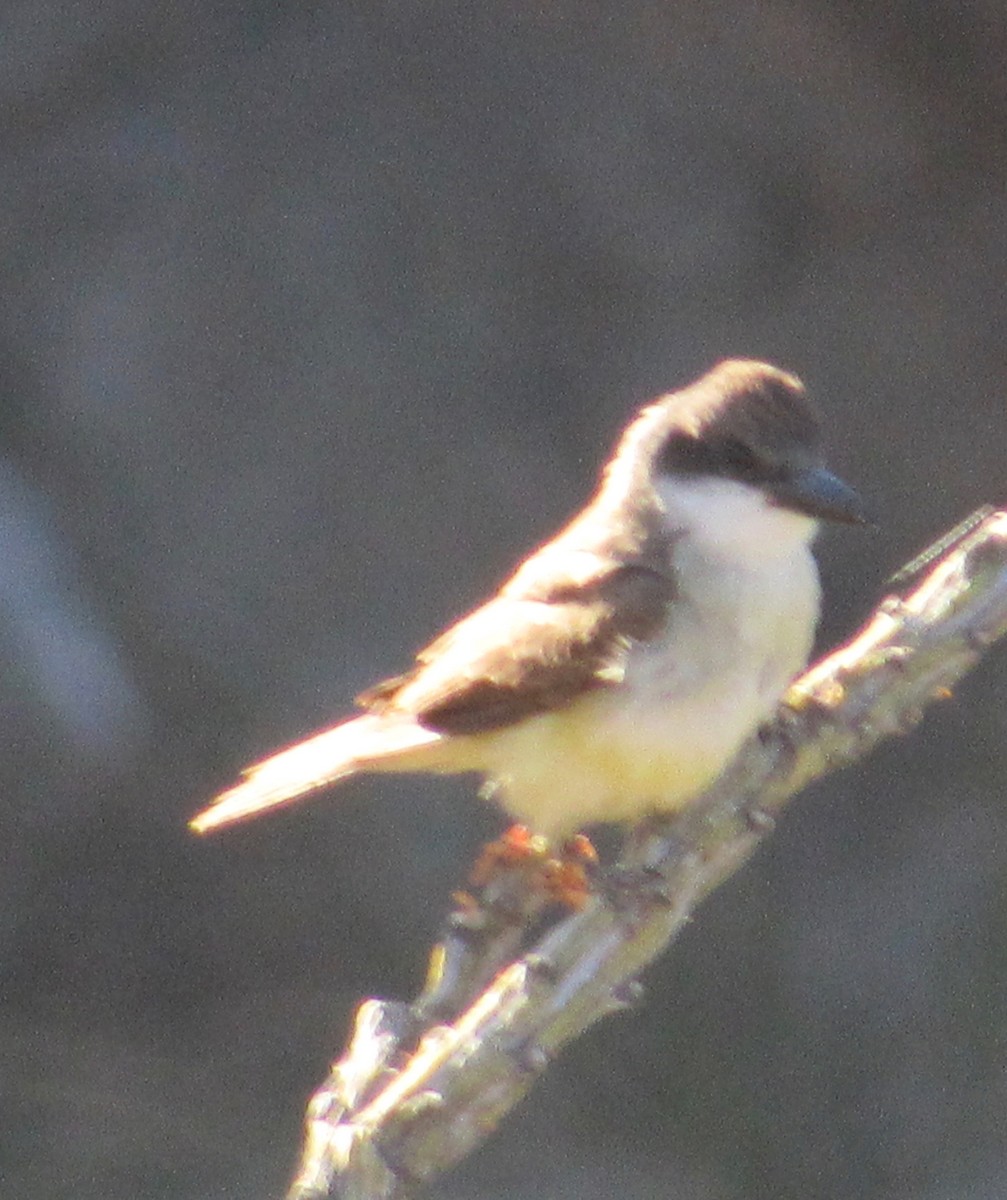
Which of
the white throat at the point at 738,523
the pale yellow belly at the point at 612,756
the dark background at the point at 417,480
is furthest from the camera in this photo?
the dark background at the point at 417,480

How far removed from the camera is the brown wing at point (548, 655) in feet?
9.57

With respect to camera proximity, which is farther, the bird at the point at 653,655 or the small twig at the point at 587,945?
the bird at the point at 653,655

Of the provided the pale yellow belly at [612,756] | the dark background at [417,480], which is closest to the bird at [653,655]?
the pale yellow belly at [612,756]

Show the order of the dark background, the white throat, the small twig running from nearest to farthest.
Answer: the small twig < the white throat < the dark background

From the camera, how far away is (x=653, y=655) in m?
2.92

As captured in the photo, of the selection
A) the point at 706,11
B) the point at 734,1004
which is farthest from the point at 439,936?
the point at 706,11

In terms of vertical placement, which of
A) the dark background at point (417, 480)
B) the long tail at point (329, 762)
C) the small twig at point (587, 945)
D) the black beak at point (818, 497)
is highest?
the dark background at point (417, 480)

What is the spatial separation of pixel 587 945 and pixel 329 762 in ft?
2.30

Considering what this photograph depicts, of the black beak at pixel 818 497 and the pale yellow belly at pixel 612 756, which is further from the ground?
the black beak at pixel 818 497

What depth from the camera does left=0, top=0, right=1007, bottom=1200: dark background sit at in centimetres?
522

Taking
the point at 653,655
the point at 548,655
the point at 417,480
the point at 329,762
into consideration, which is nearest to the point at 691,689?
the point at 653,655

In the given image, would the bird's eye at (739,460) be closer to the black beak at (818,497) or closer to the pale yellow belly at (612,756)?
the black beak at (818,497)

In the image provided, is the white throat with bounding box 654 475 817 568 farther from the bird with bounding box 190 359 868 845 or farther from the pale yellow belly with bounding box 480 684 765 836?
the pale yellow belly with bounding box 480 684 765 836

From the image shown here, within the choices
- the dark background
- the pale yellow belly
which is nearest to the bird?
the pale yellow belly
